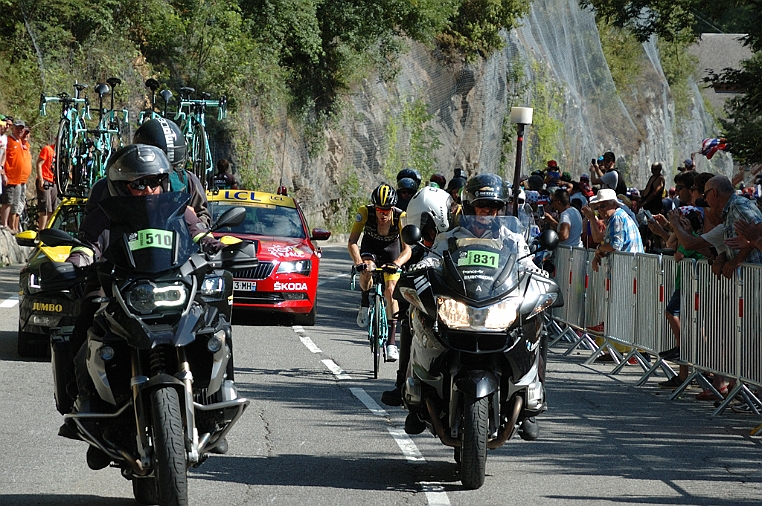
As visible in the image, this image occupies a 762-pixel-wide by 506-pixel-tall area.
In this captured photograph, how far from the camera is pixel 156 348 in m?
5.90

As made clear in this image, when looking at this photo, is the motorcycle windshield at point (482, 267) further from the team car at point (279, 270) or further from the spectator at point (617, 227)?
the team car at point (279, 270)

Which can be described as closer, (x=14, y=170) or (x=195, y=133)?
(x=195, y=133)

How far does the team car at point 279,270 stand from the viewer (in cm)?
1612

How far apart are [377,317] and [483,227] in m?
4.61

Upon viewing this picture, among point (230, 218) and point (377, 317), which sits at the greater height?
point (230, 218)

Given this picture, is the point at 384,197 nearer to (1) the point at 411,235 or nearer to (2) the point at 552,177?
(1) the point at 411,235

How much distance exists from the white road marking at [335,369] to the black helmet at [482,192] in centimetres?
440

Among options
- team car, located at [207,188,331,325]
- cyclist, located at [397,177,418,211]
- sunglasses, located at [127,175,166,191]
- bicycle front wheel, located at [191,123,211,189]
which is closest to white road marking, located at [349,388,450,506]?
sunglasses, located at [127,175,166,191]

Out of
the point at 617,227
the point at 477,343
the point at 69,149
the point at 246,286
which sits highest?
the point at 69,149

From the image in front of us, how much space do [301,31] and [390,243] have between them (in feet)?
92.7

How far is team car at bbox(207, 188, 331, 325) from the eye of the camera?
16125mm

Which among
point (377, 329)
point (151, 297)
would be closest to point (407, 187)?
point (377, 329)

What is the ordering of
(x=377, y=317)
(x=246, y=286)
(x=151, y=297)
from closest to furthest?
(x=151, y=297) < (x=377, y=317) < (x=246, y=286)

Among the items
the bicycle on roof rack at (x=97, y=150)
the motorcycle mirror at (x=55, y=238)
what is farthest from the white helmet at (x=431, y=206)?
the bicycle on roof rack at (x=97, y=150)
